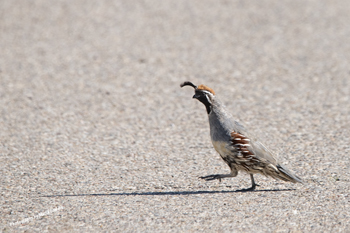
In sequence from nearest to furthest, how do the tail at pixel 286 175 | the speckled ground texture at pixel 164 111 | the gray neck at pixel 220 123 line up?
1. the speckled ground texture at pixel 164 111
2. the tail at pixel 286 175
3. the gray neck at pixel 220 123

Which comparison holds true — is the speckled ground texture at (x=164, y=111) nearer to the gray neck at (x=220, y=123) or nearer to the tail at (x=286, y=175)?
the tail at (x=286, y=175)

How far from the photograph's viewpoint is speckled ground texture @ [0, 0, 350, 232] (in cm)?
610

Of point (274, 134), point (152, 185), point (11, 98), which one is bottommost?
point (11, 98)

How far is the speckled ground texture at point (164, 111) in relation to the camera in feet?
20.0

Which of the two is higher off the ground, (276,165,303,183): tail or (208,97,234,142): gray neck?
(208,97,234,142): gray neck

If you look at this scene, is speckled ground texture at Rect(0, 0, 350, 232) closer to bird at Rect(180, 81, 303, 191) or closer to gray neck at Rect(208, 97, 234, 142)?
bird at Rect(180, 81, 303, 191)

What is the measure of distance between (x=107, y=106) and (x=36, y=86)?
2.34 metres

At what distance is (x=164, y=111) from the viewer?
426 inches

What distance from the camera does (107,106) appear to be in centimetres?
1111

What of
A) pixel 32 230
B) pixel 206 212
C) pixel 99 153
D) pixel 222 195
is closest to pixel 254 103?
pixel 99 153

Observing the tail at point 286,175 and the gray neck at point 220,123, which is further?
the gray neck at point 220,123

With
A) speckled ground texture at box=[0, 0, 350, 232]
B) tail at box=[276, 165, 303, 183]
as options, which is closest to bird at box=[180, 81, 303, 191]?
tail at box=[276, 165, 303, 183]

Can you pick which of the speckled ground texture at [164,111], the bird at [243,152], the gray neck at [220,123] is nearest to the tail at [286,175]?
the bird at [243,152]

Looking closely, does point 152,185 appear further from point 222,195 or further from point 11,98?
point 11,98
